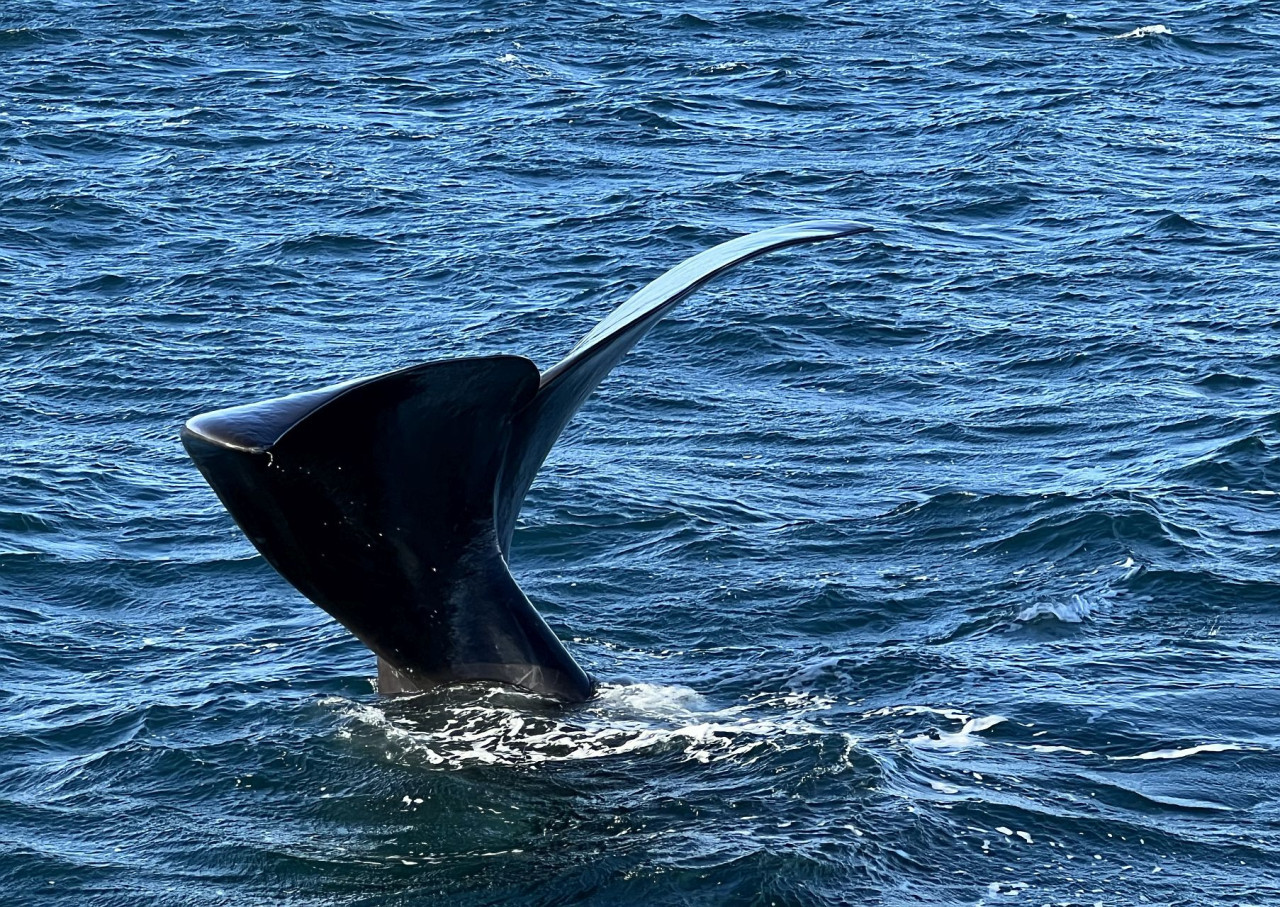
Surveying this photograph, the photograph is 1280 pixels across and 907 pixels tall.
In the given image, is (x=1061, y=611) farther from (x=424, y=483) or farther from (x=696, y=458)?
(x=424, y=483)

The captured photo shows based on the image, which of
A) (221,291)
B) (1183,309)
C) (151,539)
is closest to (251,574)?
(151,539)

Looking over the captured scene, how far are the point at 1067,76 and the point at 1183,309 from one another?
9083 mm

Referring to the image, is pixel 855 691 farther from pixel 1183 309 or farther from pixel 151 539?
pixel 1183 309

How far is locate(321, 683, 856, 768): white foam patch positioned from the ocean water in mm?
25

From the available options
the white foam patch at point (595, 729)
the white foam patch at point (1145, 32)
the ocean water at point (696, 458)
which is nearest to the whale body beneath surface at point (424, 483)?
the white foam patch at point (595, 729)

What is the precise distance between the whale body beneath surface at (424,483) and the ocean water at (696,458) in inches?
13.0

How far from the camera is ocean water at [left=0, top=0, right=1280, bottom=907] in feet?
22.0

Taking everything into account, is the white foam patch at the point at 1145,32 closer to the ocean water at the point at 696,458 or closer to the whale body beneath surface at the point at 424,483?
the ocean water at the point at 696,458

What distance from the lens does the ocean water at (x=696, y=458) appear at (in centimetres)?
671

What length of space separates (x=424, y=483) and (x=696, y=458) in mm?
5892

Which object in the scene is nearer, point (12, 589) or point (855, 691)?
point (855, 691)

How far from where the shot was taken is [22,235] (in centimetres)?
1736


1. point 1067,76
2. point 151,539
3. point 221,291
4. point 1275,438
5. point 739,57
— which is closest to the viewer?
point 151,539

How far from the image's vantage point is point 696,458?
473 inches
